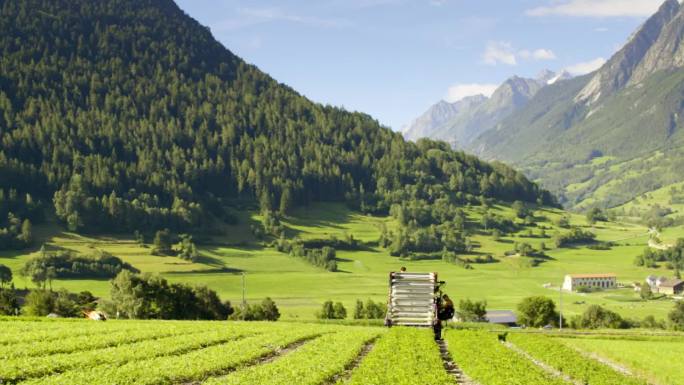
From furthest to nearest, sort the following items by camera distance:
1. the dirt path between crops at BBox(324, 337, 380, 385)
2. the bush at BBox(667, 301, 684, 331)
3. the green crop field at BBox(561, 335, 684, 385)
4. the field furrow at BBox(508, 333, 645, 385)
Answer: the bush at BBox(667, 301, 684, 331) → the green crop field at BBox(561, 335, 684, 385) → the field furrow at BBox(508, 333, 645, 385) → the dirt path between crops at BBox(324, 337, 380, 385)

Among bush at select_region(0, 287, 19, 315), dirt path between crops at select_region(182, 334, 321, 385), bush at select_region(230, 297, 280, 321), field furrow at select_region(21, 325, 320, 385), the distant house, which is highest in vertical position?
field furrow at select_region(21, 325, 320, 385)

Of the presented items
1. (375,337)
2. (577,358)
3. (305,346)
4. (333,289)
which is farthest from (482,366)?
(333,289)

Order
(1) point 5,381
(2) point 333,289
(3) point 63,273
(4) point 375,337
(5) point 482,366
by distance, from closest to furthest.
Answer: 1. (1) point 5,381
2. (5) point 482,366
3. (4) point 375,337
4. (3) point 63,273
5. (2) point 333,289

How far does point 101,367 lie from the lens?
87.7 feet

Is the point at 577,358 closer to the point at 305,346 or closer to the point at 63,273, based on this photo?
the point at 305,346

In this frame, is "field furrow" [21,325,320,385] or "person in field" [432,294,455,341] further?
"person in field" [432,294,455,341]

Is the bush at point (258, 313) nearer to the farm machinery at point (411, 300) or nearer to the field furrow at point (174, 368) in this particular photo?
the farm machinery at point (411, 300)

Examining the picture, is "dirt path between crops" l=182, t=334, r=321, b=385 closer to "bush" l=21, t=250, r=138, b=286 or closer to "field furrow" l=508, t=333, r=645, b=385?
"field furrow" l=508, t=333, r=645, b=385

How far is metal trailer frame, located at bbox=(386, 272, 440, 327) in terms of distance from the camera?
44.2 meters

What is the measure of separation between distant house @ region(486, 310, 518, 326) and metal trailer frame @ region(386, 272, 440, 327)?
106 meters

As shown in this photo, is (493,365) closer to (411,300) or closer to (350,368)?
(350,368)

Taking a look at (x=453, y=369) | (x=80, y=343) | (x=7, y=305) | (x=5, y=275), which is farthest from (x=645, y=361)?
(x=5, y=275)

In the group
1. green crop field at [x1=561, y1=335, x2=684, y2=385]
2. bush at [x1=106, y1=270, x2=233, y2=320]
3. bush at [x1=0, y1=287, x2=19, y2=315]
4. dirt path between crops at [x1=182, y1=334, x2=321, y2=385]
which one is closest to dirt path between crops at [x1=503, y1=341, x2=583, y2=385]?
green crop field at [x1=561, y1=335, x2=684, y2=385]

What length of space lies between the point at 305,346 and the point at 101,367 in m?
14.1
